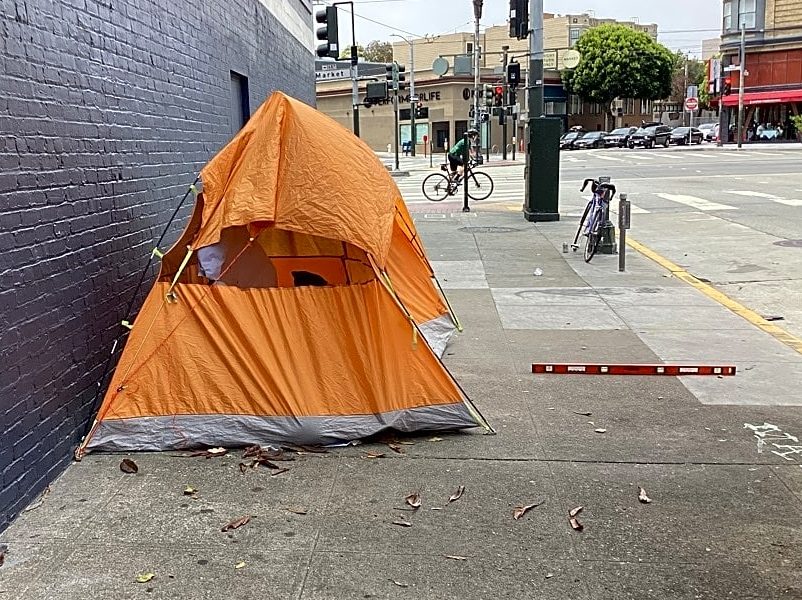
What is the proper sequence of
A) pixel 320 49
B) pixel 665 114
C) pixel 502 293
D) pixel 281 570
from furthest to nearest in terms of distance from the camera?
pixel 665 114
pixel 320 49
pixel 502 293
pixel 281 570

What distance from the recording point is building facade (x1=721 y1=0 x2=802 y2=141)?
56.2 metres

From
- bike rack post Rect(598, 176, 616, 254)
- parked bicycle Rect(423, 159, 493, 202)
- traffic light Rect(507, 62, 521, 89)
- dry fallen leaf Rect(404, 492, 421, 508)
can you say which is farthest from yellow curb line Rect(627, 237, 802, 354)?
traffic light Rect(507, 62, 521, 89)

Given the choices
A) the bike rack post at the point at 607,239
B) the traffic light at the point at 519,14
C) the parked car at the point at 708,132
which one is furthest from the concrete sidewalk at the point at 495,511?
the parked car at the point at 708,132

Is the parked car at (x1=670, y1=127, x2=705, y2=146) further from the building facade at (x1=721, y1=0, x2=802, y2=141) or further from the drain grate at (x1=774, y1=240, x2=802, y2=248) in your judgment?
the drain grate at (x1=774, y1=240, x2=802, y2=248)

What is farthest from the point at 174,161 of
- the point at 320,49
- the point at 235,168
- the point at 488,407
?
the point at 320,49

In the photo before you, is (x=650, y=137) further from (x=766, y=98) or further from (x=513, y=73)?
(x=513, y=73)

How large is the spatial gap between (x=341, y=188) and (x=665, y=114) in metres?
102

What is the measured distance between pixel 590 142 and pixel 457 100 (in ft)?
35.1

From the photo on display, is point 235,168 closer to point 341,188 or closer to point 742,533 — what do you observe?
point 341,188

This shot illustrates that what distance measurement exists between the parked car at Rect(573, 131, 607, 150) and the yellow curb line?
47.3 m

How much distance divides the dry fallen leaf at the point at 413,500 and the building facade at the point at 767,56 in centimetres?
5720

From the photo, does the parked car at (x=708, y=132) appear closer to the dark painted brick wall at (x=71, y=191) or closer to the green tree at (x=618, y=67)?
the green tree at (x=618, y=67)

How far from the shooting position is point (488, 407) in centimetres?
579

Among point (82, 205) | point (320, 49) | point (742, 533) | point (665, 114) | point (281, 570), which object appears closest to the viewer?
point (281, 570)
